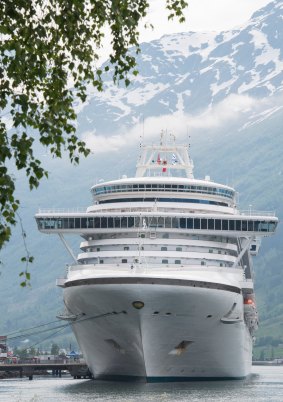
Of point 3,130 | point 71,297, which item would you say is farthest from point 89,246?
point 3,130

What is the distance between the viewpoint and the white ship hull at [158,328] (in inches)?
3135

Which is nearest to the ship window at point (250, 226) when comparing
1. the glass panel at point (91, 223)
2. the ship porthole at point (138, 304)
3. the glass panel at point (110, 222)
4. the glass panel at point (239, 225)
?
the glass panel at point (239, 225)

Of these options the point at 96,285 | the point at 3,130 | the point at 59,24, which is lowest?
the point at 3,130

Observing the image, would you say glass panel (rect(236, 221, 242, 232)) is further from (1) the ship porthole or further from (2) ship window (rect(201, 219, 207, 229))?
(1) the ship porthole

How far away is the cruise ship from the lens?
263 feet

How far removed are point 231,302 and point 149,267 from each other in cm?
655

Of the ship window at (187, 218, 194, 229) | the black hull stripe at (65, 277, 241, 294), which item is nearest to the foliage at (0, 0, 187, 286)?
the black hull stripe at (65, 277, 241, 294)

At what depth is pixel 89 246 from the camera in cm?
8925

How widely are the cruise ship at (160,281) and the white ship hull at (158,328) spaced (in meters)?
0.07

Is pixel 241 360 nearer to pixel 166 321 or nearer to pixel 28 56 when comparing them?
pixel 166 321

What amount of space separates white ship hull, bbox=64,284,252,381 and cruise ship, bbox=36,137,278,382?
0.24ft

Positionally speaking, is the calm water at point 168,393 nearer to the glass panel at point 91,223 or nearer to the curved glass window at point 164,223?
the curved glass window at point 164,223

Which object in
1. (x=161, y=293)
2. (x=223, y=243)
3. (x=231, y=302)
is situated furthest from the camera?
(x=223, y=243)

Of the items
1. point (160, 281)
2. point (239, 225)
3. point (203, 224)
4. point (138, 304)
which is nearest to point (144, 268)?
point (160, 281)
